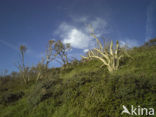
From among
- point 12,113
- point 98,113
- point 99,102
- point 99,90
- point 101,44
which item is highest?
point 101,44

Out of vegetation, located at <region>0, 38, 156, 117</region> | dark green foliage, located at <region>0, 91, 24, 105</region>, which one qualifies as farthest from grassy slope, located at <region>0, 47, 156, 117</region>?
dark green foliage, located at <region>0, 91, 24, 105</region>

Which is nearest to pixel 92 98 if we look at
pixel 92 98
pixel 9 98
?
pixel 92 98

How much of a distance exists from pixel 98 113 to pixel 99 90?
4.29 feet

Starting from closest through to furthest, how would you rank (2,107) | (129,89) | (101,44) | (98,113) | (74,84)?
(98,113)
(129,89)
(74,84)
(2,107)
(101,44)

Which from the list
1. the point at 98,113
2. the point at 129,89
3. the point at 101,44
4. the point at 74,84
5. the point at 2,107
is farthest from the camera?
the point at 101,44

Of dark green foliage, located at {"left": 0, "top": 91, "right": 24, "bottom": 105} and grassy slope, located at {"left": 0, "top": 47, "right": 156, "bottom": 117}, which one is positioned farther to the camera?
dark green foliage, located at {"left": 0, "top": 91, "right": 24, "bottom": 105}

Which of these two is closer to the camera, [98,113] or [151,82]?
[98,113]

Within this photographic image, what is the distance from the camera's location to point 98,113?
14.4 feet

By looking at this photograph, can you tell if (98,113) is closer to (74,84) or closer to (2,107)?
(74,84)

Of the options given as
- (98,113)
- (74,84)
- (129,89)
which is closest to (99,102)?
(98,113)

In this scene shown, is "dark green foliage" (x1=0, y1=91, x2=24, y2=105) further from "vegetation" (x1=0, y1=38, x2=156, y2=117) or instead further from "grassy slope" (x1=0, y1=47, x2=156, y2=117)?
"grassy slope" (x1=0, y1=47, x2=156, y2=117)

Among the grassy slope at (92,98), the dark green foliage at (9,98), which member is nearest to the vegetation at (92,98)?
the grassy slope at (92,98)

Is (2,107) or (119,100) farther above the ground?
(119,100)

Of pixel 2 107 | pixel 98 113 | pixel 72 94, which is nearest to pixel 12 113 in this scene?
pixel 2 107
